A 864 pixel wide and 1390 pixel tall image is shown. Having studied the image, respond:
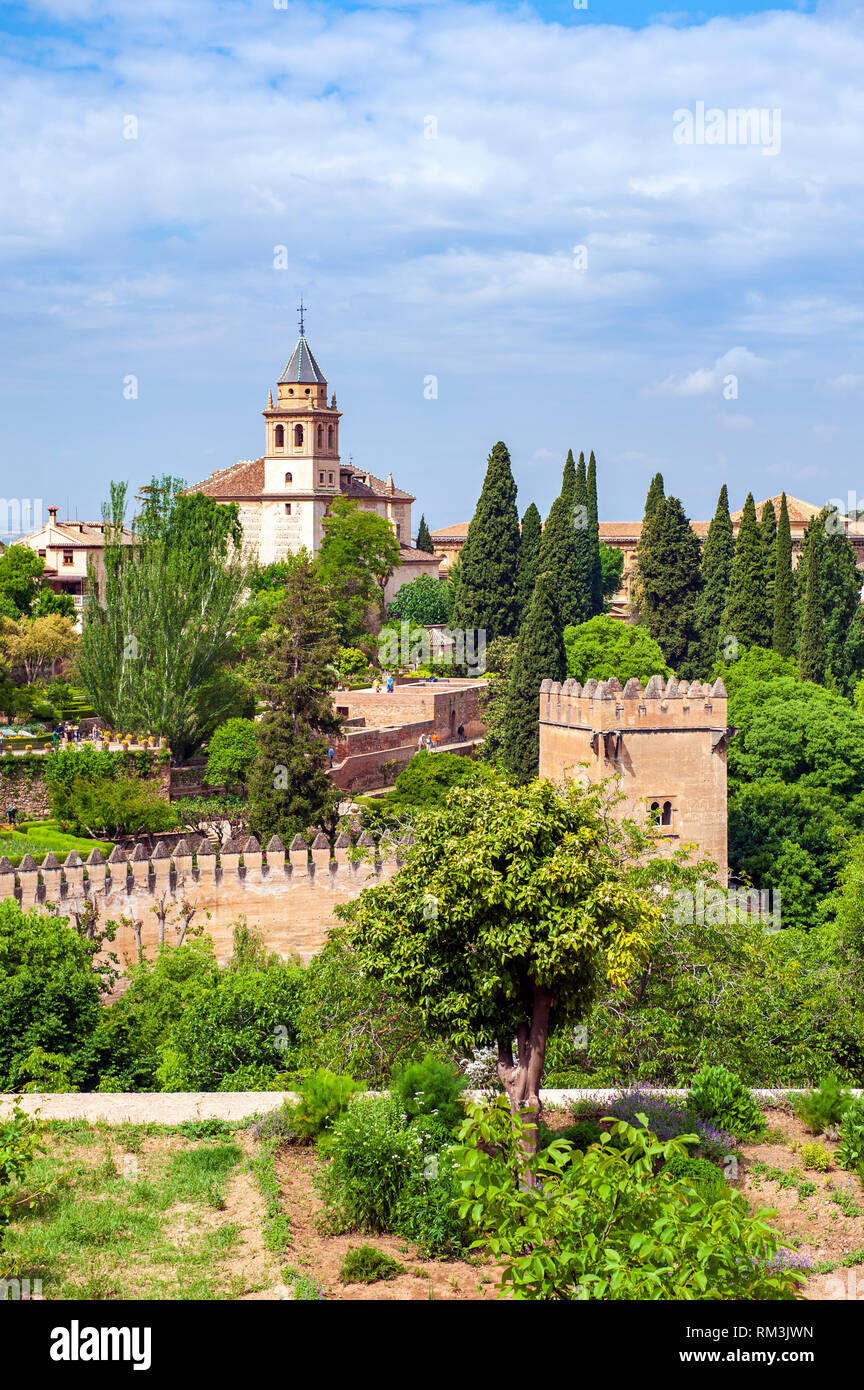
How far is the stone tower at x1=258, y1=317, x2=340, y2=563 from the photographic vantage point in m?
67.0

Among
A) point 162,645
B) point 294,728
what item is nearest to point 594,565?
point 162,645

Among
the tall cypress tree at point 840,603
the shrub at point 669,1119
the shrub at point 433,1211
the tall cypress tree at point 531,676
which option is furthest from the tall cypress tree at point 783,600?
the shrub at point 433,1211

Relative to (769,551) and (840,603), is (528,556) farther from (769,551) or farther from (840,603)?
(840,603)

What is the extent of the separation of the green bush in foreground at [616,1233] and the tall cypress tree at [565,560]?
1826 inches

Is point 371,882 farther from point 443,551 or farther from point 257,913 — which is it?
point 443,551

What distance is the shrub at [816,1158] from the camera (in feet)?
38.0

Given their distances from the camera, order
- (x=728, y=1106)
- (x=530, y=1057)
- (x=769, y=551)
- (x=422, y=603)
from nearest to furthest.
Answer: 1. (x=530, y=1057)
2. (x=728, y=1106)
3. (x=769, y=551)
4. (x=422, y=603)

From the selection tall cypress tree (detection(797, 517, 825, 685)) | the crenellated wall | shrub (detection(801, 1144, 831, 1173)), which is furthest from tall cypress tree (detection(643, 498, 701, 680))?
shrub (detection(801, 1144, 831, 1173))

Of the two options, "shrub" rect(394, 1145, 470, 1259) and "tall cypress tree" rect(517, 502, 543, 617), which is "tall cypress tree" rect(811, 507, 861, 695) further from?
"shrub" rect(394, 1145, 470, 1259)

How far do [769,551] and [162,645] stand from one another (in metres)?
23.6

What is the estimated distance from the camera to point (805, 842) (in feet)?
107

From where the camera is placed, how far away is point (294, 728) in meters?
32.3

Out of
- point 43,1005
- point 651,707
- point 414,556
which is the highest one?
point 414,556
